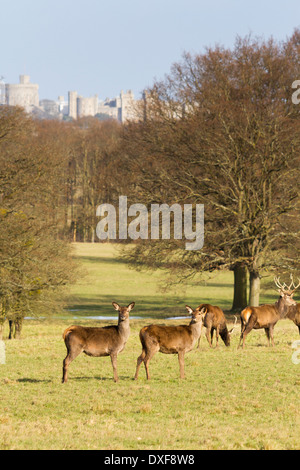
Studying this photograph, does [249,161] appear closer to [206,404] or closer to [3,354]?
[3,354]

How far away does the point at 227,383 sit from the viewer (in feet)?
47.6

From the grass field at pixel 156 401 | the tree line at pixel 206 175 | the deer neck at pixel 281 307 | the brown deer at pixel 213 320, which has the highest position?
the tree line at pixel 206 175

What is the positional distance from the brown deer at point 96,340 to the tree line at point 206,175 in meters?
14.6

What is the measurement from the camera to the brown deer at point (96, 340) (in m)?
13.5

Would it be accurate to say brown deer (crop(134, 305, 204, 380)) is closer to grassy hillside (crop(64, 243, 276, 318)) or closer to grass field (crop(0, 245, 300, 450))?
grass field (crop(0, 245, 300, 450))

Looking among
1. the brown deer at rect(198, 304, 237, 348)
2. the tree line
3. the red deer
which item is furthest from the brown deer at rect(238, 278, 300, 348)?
the tree line

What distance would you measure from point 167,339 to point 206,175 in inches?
832

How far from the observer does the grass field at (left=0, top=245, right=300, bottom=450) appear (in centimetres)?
1011

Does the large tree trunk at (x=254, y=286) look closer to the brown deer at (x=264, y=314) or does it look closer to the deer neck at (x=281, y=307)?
the brown deer at (x=264, y=314)

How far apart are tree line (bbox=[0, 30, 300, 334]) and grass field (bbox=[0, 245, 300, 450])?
881 cm

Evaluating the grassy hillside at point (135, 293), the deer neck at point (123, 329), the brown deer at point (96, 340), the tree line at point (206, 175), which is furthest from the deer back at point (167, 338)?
the grassy hillside at point (135, 293)

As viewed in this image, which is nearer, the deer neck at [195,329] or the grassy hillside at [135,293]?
the deer neck at [195,329]

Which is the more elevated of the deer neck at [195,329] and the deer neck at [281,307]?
the deer neck at [281,307]
